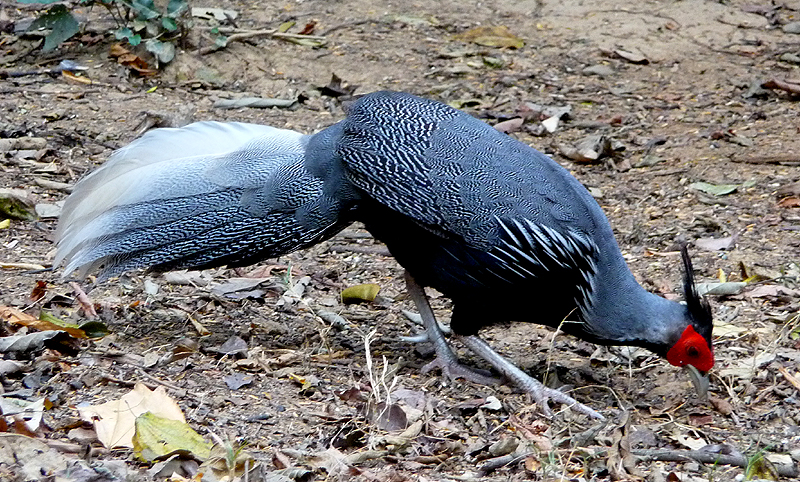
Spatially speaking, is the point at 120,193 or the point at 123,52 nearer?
the point at 120,193

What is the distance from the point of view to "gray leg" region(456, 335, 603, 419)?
4504 mm

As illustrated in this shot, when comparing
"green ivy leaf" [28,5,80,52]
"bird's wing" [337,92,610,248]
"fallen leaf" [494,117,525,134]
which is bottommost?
"fallen leaf" [494,117,525,134]

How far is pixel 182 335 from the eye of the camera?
4832 millimetres

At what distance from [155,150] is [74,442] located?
183cm

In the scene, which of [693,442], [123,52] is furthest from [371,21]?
[693,442]

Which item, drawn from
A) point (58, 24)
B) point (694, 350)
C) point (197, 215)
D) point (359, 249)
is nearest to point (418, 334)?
point (359, 249)

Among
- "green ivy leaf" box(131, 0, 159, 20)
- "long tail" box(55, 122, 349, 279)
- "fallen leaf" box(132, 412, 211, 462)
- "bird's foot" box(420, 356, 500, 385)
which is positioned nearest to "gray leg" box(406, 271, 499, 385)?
"bird's foot" box(420, 356, 500, 385)

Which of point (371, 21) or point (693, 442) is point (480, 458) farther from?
point (371, 21)

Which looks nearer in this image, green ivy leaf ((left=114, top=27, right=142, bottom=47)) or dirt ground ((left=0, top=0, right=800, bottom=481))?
dirt ground ((left=0, top=0, right=800, bottom=481))

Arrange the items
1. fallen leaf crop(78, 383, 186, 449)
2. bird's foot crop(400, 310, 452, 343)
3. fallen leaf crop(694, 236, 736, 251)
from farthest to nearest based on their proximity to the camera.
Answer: fallen leaf crop(694, 236, 736, 251) → bird's foot crop(400, 310, 452, 343) → fallen leaf crop(78, 383, 186, 449)

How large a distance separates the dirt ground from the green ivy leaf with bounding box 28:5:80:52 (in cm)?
28

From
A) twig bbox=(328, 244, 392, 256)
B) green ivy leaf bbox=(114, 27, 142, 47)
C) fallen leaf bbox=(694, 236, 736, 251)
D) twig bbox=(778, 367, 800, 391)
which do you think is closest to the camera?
twig bbox=(778, 367, 800, 391)

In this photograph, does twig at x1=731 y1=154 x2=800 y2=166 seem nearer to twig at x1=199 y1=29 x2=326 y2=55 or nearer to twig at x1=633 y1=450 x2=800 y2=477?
twig at x1=633 y1=450 x2=800 y2=477

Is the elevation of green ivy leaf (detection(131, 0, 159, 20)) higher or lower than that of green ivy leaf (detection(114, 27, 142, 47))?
higher
